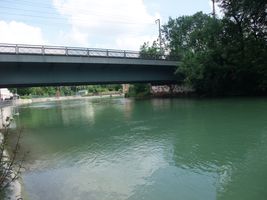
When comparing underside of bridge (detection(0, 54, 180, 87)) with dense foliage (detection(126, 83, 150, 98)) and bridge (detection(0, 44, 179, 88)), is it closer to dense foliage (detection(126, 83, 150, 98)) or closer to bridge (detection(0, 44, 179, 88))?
bridge (detection(0, 44, 179, 88))

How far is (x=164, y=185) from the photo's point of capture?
9828mm

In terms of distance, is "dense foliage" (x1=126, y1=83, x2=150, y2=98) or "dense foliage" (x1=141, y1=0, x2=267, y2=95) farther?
"dense foliage" (x1=126, y1=83, x2=150, y2=98)

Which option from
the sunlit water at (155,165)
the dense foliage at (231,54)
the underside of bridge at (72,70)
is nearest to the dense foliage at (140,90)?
the dense foliage at (231,54)

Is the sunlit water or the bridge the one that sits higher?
the bridge

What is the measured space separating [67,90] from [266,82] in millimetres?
121699

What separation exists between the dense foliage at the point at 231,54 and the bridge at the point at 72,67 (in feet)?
15.8

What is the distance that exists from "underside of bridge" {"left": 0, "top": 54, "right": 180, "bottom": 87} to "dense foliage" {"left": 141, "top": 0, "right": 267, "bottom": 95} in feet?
15.2

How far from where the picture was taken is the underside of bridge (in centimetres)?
3186

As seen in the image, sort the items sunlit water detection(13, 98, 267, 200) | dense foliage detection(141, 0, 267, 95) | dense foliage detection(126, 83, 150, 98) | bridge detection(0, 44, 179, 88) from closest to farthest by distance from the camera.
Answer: sunlit water detection(13, 98, 267, 200) < bridge detection(0, 44, 179, 88) < dense foliage detection(141, 0, 267, 95) < dense foliage detection(126, 83, 150, 98)

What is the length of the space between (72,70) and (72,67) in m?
0.37

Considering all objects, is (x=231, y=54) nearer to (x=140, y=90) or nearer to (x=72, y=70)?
(x=72, y=70)

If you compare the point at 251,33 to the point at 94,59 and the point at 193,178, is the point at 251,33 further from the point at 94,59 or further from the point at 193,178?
the point at 193,178

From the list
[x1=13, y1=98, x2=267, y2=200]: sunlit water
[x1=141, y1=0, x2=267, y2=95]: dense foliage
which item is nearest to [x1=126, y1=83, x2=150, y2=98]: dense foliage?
[x1=141, y1=0, x2=267, y2=95]: dense foliage

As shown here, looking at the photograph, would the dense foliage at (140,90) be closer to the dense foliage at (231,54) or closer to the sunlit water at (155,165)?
the dense foliage at (231,54)
